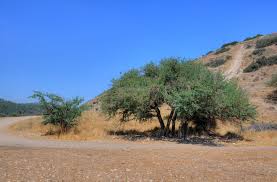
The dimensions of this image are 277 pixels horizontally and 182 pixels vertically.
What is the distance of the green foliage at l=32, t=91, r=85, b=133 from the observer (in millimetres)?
27641

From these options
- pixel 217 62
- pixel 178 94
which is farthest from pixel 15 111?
pixel 178 94

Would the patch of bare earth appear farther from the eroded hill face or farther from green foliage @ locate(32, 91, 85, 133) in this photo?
the eroded hill face

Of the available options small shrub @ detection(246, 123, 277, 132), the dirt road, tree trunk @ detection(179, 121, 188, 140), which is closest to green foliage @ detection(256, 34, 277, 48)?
small shrub @ detection(246, 123, 277, 132)

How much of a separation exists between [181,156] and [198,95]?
7190 mm

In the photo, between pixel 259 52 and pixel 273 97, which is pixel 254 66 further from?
pixel 273 97

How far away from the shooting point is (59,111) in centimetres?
2778

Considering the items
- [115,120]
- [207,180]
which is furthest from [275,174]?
[115,120]

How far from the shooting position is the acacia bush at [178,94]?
78.5 feet

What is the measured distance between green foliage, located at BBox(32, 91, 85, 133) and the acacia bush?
246cm

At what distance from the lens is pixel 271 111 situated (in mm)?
37062

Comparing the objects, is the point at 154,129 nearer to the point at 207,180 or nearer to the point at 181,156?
the point at 181,156

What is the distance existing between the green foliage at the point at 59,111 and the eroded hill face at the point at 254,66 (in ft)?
53.4

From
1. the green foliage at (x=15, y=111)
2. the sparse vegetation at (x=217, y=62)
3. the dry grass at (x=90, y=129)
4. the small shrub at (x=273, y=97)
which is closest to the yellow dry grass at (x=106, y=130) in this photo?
the dry grass at (x=90, y=129)

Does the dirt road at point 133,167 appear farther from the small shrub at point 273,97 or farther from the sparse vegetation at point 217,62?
the sparse vegetation at point 217,62
